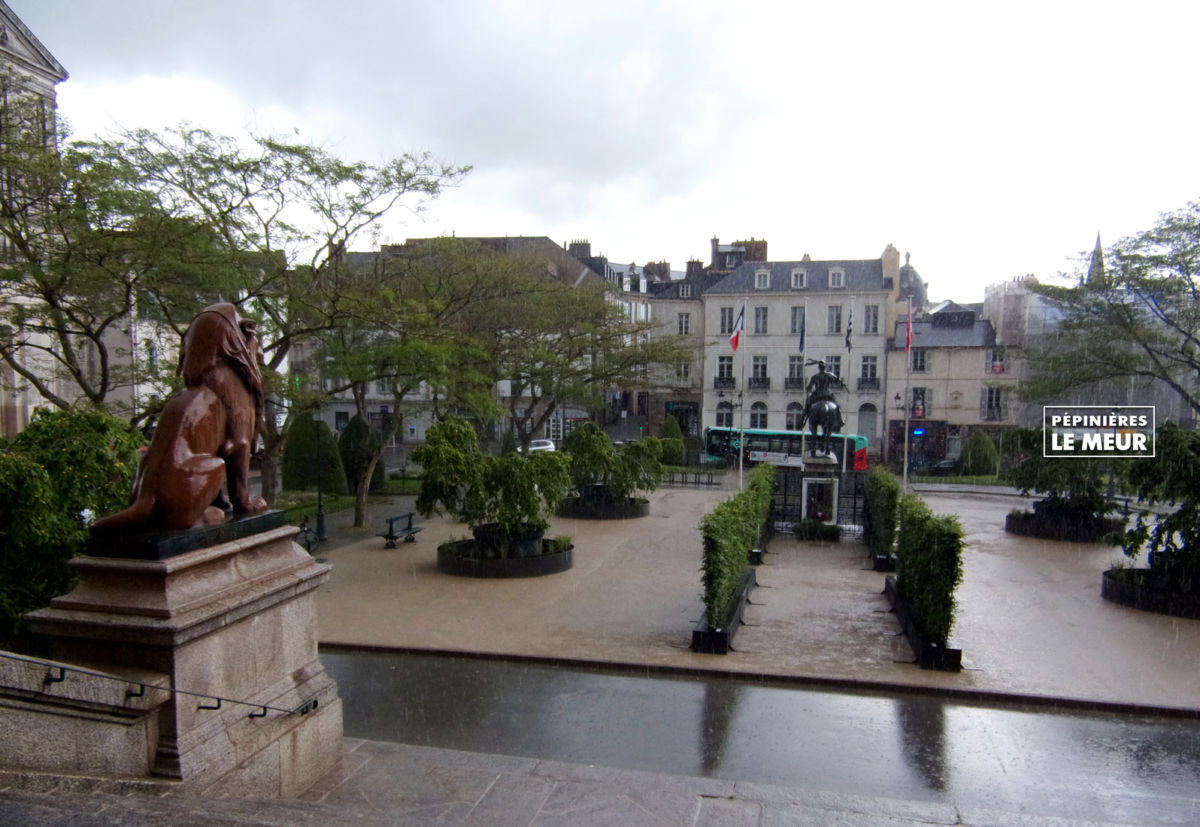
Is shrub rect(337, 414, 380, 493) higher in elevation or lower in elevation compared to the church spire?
lower

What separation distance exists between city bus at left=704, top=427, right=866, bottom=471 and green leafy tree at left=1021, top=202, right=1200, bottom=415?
13.6m

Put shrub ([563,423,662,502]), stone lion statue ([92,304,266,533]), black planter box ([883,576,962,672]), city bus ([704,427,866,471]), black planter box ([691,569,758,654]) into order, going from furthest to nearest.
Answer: city bus ([704,427,866,471]) → shrub ([563,423,662,502]) → black planter box ([691,569,758,654]) → black planter box ([883,576,962,672]) → stone lion statue ([92,304,266,533])

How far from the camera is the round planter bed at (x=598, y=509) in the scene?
24.5 metres

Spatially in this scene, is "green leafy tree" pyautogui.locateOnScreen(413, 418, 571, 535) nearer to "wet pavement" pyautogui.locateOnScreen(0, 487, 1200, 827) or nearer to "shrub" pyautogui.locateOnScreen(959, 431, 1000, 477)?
"wet pavement" pyautogui.locateOnScreen(0, 487, 1200, 827)

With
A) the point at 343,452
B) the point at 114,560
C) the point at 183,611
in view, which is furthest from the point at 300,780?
the point at 343,452

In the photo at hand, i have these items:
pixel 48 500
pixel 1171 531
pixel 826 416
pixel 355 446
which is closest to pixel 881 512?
pixel 1171 531

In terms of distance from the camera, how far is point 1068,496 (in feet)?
72.6

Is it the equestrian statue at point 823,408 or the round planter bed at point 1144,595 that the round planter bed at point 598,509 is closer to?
the equestrian statue at point 823,408

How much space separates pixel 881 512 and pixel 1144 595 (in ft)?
17.0

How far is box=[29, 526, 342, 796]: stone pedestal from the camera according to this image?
5.37 m

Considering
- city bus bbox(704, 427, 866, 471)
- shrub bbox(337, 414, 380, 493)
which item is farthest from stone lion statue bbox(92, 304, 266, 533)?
city bus bbox(704, 427, 866, 471)

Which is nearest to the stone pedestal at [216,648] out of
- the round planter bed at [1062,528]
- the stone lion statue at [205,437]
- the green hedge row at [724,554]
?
the stone lion statue at [205,437]

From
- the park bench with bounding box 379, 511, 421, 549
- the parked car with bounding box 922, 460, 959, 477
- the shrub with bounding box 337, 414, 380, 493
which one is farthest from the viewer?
the parked car with bounding box 922, 460, 959, 477

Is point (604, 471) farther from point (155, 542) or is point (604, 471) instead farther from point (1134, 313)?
point (155, 542)
